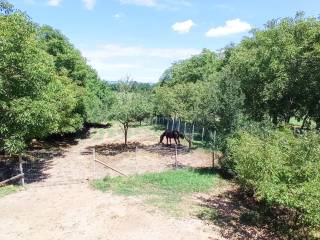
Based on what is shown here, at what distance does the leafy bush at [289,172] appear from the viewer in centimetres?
1238

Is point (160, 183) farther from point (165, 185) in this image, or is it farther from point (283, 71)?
point (283, 71)

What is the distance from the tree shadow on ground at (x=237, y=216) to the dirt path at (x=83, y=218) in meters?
0.90

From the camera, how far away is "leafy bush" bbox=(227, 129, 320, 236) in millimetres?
12383

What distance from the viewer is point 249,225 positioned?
51.8ft

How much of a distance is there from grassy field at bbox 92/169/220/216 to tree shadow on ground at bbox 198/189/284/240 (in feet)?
3.58

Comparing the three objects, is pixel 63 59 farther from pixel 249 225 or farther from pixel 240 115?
pixel 249 225

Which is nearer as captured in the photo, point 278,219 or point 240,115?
point 278,219

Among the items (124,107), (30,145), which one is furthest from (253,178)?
(30,145)

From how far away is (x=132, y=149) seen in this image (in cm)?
3244

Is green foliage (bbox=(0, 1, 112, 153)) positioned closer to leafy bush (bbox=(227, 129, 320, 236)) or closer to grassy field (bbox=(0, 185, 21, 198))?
grassy field (bbox=(0, 185, 21, 198))

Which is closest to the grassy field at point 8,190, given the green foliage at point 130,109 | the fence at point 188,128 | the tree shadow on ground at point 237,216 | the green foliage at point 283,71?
the tree shadow on ground at point 237,216

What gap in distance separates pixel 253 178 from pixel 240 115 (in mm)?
6983

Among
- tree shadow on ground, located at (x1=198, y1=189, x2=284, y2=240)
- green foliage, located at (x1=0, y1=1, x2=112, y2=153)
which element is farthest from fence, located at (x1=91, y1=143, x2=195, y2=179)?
tree shadow on ground, located at (x1=198, y1=189, x2=284, y2=240)

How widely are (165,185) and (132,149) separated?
12.8 m
